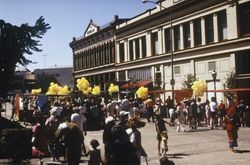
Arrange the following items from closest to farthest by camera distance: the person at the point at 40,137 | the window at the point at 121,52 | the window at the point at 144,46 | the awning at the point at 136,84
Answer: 1. the person at the point at 40,137
2. the awning at the point at 136,84
3. the window at the point at 144,46
4. the window at the point at 121,52

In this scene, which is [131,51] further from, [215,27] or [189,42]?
[215,27]

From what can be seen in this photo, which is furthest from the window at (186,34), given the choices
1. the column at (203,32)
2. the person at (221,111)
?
the person at (221,111)

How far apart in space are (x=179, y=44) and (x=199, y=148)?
25.7 metres

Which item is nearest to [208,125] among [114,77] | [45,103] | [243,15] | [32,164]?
[243,15]

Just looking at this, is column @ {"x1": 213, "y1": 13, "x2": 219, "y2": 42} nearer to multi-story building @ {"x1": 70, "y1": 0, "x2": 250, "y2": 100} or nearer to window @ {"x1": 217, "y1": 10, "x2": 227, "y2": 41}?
multi-story building @ {"x1": 70, "y1": 0, "x2": 250, "y2": 100}

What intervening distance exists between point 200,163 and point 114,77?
43.3m

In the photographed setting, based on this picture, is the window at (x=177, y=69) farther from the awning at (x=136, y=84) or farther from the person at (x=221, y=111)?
the person at (x=221, y=111)

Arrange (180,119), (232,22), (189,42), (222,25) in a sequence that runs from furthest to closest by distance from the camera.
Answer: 1. (189,42)
2. (222,25)
3. (232,22)
4. (180,119)

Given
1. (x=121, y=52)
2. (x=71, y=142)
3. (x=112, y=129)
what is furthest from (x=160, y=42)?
(x=112, y=129)

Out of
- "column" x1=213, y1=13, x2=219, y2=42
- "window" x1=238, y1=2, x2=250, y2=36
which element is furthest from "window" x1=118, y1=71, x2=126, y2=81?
"window" x1=238, y1=2, x2=250, y2=36

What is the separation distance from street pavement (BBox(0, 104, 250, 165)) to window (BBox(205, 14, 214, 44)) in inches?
592

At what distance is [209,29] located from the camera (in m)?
37.1

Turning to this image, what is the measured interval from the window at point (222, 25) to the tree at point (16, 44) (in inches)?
876

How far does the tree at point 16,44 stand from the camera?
49.7 feet
